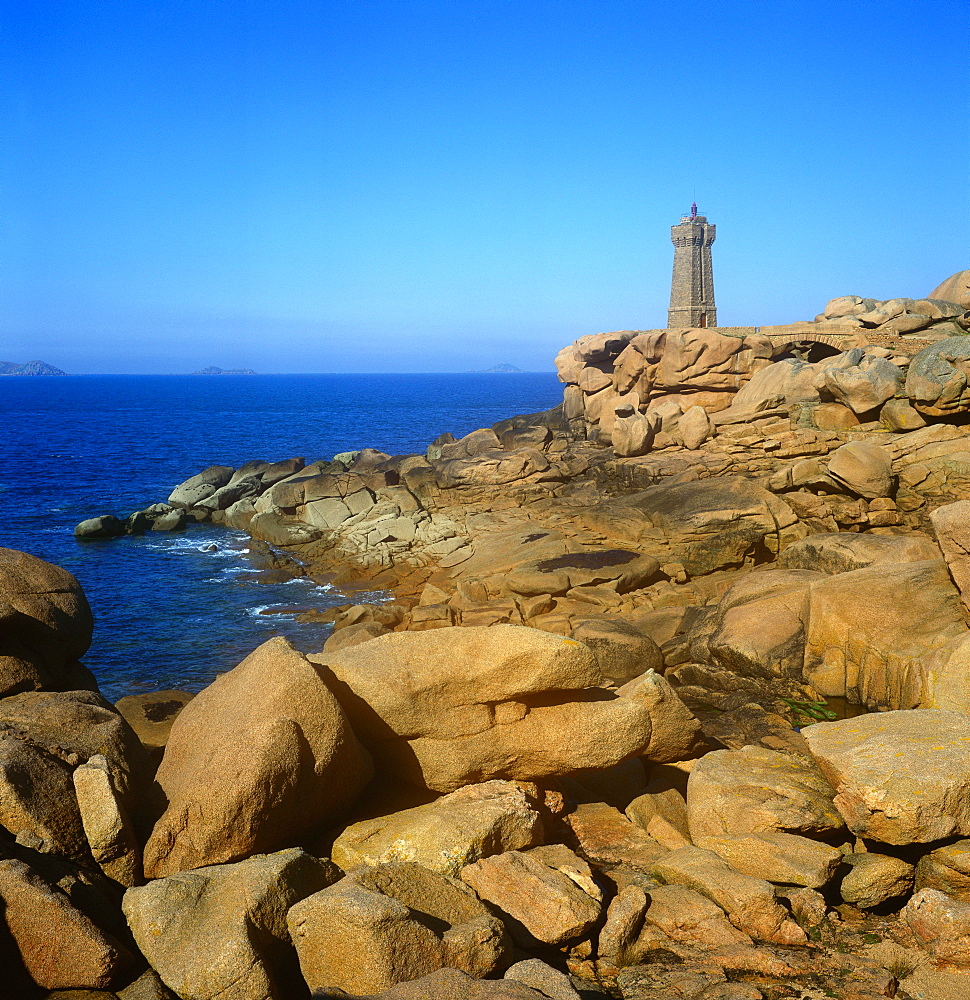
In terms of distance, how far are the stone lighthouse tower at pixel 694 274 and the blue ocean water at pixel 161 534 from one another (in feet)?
85.4

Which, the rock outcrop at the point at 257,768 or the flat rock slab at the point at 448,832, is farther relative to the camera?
the flat rock slab at the point at 448,832

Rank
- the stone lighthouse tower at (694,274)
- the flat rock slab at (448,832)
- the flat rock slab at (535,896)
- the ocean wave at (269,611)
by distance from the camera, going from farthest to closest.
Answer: the stone lighthouse tower at (694,274) → the ocean wave at (269,611) → the flat rock slab at (448,832) → the flat rock slab at (535,896)

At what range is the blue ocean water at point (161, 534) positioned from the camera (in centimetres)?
2265

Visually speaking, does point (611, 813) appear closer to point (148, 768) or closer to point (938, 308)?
point (148, 768)

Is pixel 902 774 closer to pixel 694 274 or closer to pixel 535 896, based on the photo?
pixel 535 896

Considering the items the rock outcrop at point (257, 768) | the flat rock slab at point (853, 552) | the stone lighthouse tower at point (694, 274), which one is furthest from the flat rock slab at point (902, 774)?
the stone lighthouse tower at point (694, 274)

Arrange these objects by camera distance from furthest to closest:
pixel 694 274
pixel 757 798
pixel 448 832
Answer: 1. pixel 694 274
2. pixel 757 798
3. pixel 448 832

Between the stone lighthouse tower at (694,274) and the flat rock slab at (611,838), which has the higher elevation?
the stone lighthouse tower at (694,274)

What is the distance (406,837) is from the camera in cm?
656

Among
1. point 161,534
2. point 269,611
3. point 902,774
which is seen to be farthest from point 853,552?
point 161,534

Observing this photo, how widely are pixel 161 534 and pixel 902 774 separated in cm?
3678

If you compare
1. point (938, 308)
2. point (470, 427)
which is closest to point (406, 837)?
point (938, 308)

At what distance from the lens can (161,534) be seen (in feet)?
124

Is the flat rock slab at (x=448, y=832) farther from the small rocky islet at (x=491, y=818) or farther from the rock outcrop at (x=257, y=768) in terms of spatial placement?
the rock outcrop at (x=257, y=768)
